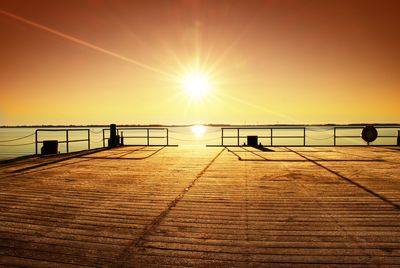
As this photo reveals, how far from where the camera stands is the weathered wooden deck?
3801 mm

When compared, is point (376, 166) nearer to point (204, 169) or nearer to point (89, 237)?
point (204, 169)

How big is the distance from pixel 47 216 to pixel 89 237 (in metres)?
1.46

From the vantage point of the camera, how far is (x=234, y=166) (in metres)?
11.3

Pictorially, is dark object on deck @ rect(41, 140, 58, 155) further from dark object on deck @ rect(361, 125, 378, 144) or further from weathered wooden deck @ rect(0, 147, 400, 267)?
dark object on deck @ rect(361, 125, 378, 144)

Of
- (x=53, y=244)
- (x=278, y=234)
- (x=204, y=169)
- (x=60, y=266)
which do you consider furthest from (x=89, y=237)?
(x=204, y=169)

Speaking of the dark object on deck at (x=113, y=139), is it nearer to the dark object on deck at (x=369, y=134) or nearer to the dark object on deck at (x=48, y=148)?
the dark object on deck at (x=48, y=148)

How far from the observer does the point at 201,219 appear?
17.1ft

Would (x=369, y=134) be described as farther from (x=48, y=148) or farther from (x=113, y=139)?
(x=48, y=148)

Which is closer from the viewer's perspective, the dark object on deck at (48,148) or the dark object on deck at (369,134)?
the dark object on deck at (48,148)

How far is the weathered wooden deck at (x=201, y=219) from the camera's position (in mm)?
3801

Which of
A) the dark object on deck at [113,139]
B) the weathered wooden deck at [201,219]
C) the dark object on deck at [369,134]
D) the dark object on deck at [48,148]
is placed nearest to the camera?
the weathered wooden deck at [201,219]

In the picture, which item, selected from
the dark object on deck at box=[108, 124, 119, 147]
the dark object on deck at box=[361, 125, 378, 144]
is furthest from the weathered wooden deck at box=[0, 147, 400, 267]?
the dark object on deck at box=[361, 125, 378, 144]

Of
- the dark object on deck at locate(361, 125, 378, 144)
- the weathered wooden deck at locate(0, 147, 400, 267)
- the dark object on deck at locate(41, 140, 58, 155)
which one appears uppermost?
the dark object on deck at locate(361, 125, 378, 144)

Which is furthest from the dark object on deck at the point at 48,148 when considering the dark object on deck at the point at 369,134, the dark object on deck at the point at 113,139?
the dark object on deck at the point at 369,134
